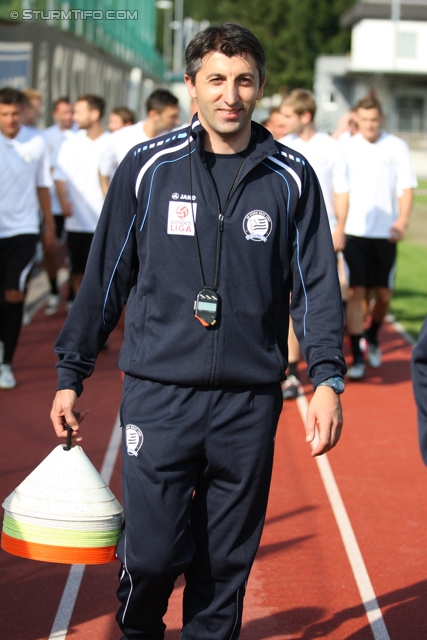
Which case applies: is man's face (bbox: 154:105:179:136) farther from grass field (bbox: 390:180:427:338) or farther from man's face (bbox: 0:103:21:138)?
grass field (bbox: 390:180:427:338)

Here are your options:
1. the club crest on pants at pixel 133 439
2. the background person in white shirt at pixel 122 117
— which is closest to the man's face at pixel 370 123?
the background person in white shirt at pixel 122 117

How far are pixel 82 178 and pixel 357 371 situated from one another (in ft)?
11.8

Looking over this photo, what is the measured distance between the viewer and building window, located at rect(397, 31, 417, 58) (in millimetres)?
73062

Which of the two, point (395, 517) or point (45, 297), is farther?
point (45, 297)

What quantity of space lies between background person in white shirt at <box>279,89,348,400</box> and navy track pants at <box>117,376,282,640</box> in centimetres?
535

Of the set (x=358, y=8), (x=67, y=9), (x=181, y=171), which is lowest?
(x=181, y=171)

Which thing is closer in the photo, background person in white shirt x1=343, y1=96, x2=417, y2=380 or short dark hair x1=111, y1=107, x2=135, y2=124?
background person in white shirt x1=343, y1=96, x2=417, y2=380

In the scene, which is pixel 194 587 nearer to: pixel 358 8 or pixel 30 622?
pixel 30 622

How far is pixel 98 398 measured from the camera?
8453mm

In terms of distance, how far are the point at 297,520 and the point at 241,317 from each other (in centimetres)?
281

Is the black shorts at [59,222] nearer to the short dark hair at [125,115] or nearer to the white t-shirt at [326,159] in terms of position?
the short dark hair at [125,115]

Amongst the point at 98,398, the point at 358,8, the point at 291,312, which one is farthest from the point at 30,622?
the point at 358,8

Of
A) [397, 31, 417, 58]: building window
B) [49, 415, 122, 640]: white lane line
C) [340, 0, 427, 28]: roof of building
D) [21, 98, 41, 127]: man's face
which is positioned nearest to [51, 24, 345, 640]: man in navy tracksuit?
[49, 415, 122, 640]: white lane line

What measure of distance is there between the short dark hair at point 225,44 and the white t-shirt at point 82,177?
23.6ft
